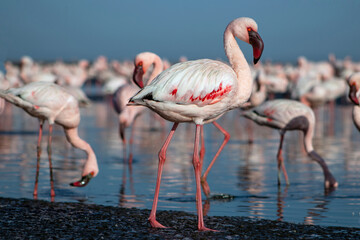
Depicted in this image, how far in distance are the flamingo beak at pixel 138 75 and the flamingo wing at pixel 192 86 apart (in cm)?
294

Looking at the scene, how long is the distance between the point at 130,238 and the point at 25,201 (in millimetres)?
2251

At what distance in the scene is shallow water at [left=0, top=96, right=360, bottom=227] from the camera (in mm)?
7242

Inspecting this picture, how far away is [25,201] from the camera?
7145 mm

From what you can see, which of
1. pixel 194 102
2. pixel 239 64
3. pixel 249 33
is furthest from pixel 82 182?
pixel 249 33

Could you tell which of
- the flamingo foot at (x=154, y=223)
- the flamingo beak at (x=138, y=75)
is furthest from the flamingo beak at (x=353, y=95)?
the flamingo foot at (x=154, y=223)

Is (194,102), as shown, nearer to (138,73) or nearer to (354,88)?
(138,73)

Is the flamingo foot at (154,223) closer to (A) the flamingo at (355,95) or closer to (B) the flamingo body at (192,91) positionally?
(B) the flamingo body at (192,91)

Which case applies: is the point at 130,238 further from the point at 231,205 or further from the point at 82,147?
the point at 82,147

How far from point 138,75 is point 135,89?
4.81m

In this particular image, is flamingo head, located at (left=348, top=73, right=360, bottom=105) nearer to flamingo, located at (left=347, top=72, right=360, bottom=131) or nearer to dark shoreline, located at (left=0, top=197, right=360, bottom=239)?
flamingo, located at (left=347, top=72, right=360, bottom=131)

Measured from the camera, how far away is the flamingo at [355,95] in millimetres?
8992

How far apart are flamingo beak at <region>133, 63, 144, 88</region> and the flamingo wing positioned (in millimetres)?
2941

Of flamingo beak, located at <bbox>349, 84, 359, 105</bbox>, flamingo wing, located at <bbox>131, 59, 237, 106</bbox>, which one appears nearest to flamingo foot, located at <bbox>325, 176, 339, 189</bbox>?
flamingo beak, located at <bbox>349, 84, 359, 105</bbox>

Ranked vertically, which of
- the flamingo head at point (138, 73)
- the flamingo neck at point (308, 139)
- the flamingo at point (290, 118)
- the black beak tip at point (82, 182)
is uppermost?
the flamingo head at point (138, 73)
